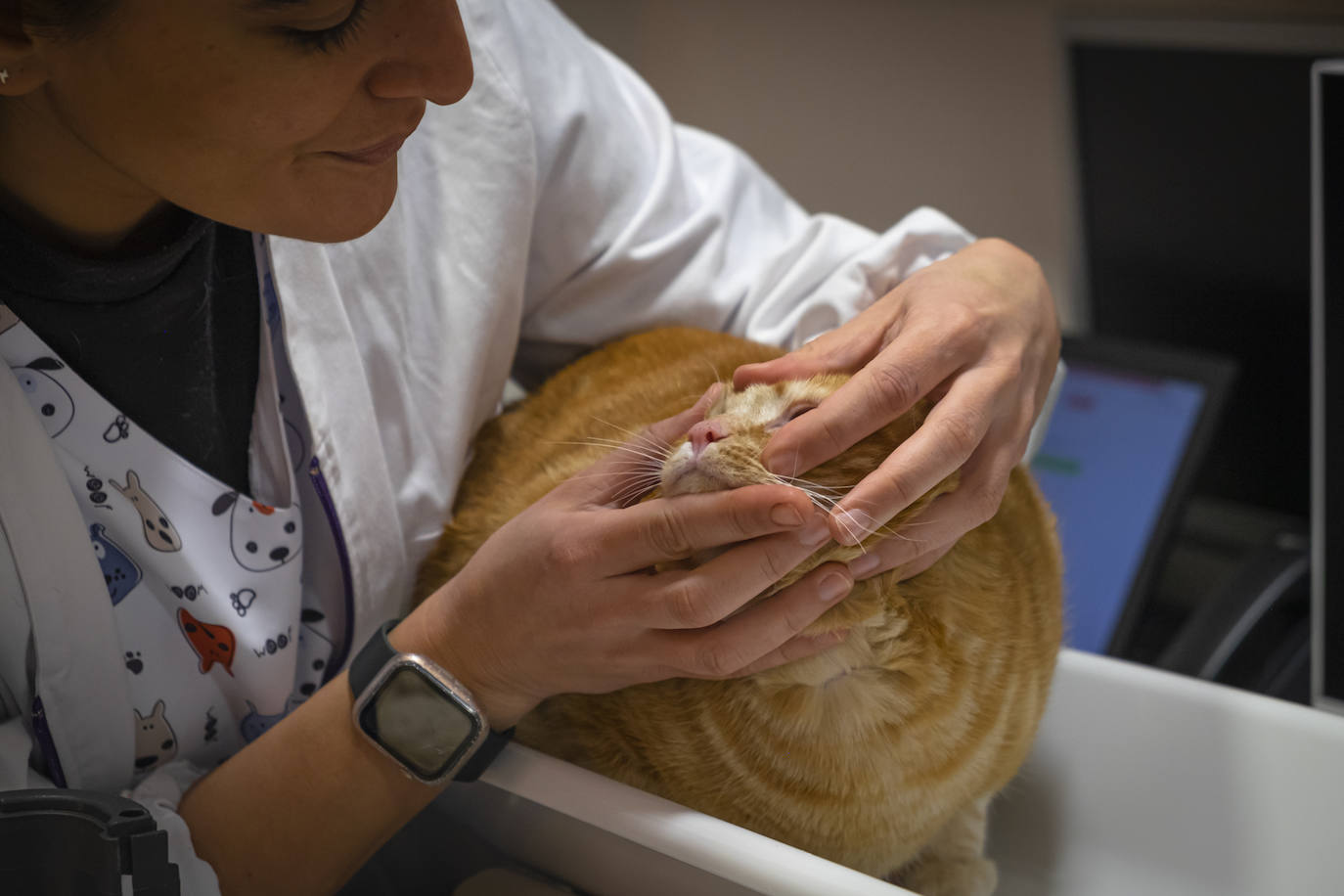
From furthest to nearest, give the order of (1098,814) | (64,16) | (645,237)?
(645,237), (1098,814), (64,16)

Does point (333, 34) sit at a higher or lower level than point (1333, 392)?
higher

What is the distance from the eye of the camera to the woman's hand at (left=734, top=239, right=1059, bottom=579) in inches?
26.1

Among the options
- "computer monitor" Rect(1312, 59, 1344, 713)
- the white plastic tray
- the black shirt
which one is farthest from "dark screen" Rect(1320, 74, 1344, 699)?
the black shirt

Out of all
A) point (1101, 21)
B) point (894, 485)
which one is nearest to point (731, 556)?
point (894, 485)

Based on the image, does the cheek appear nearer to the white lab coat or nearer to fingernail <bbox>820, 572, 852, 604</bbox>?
the white lab coat

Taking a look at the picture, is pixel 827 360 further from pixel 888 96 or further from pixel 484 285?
pixel 888 96

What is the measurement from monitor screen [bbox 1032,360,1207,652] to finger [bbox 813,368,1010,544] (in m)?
0.91

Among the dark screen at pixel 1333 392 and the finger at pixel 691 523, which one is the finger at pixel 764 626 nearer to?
the finger at pixel 691 523

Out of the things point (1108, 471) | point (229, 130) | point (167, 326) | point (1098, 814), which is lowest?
point (1108, 471)

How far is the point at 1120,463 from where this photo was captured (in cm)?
162

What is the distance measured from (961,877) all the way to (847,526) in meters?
0.36

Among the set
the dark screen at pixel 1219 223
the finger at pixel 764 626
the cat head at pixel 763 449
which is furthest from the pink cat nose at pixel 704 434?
the dark screen at pixel 1219 223

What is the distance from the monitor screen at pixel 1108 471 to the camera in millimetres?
1548

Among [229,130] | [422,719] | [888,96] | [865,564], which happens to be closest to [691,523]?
[865,564]
